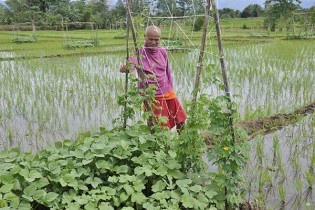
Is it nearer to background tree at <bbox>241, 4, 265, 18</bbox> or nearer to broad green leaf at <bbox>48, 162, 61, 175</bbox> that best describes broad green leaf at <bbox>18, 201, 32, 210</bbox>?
broad green leaf at <bbox>48, 162, 61, 175</bbox>

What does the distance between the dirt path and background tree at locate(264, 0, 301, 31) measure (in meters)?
19.3

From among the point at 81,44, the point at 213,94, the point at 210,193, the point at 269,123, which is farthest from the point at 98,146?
the point at 81,44

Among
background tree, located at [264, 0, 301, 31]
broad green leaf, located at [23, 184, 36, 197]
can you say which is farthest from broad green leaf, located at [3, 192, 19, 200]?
background tree, located at [264, 0, 301, 31]

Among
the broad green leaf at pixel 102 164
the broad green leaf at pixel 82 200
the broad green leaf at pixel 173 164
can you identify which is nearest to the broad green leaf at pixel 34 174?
the broad green leaf at pixel 82 200

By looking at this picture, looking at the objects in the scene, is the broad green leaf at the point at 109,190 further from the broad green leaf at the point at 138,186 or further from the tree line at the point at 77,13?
the tree line at the point at 77,13

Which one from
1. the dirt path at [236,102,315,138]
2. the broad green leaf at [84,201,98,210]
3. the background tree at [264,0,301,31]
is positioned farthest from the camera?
the background tree at [264,0,301,31]

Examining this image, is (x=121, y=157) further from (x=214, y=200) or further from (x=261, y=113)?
(x=261, y=113)

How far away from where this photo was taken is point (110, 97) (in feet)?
18.1

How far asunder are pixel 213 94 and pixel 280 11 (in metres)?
19.6

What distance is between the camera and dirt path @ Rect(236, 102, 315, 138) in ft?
13.6

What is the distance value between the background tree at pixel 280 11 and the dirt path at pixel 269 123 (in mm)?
19308

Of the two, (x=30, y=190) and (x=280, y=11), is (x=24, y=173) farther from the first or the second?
(x=280, y=11)

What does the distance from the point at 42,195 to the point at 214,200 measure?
1121 mm

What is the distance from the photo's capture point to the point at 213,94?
19.1 feet
